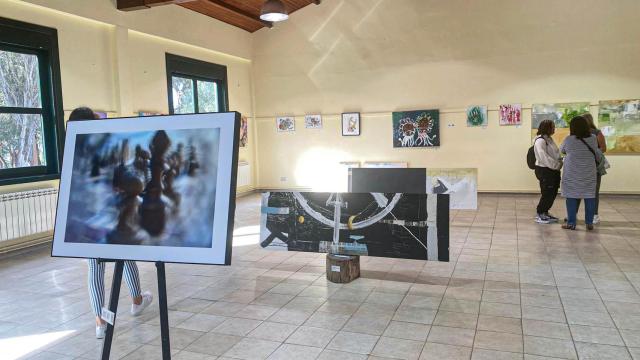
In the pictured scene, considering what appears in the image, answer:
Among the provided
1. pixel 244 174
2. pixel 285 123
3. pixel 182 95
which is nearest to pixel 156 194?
pixel 182 95

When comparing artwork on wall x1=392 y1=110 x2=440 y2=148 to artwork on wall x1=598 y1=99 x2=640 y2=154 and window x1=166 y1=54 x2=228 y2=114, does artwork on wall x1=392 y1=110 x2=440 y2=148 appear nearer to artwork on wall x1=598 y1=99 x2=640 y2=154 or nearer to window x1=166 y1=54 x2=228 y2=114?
artwork on wall x1=598 y1=99 x2=640 y2=154

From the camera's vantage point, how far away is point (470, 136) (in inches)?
391

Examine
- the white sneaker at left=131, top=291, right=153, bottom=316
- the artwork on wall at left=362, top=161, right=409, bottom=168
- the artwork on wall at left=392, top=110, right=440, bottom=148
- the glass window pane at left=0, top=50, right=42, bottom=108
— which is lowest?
the white sneaker at left=131, top=291, right=153, bottom=316

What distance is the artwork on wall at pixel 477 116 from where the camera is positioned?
31.9ft

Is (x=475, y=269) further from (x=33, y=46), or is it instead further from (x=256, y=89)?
(x=256, y=89)

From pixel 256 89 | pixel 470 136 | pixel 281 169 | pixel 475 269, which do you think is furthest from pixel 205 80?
pixel 475 269

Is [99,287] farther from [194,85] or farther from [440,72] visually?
[440,72]

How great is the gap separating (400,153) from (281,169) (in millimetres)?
2880

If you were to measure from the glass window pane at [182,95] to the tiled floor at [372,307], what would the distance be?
13.5 ft

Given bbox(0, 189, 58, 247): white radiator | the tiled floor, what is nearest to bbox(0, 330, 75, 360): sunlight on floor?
the tiled floor

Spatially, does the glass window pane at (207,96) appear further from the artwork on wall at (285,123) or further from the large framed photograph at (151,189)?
the large framed photograph at (151,189)

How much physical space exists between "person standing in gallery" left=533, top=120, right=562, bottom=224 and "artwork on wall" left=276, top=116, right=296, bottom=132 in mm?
5686

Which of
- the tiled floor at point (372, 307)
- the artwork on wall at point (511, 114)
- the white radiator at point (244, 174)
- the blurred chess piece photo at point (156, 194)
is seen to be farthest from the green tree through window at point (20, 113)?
the artwork on wall at point (511, 114)

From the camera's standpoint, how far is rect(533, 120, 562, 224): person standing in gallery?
22.6ft
